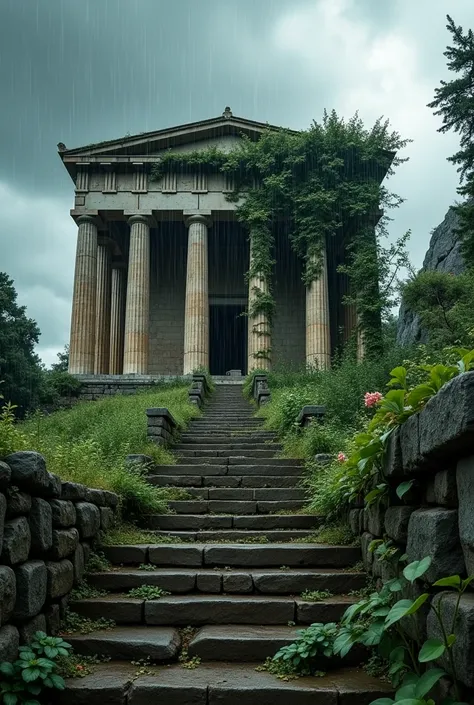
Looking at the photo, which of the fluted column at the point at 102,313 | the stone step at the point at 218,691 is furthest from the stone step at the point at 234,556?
the fluted column at the point at 102,313

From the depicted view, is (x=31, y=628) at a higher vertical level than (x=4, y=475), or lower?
lower

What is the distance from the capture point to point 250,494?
826cm

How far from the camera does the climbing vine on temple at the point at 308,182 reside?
80.8 feet

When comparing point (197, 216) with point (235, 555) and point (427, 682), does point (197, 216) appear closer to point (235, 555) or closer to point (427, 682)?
point (235, 555)

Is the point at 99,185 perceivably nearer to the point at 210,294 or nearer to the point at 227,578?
the point at 210,294

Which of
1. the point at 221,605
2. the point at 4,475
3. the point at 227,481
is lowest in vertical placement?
the point at 221,605

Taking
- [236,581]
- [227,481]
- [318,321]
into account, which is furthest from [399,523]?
[318,321]

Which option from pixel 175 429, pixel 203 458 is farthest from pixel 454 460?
pixel 175 429

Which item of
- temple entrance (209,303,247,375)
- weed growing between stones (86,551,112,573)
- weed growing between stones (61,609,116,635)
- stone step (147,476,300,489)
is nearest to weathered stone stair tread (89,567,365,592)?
weed growing between stones (86,551,112,573)

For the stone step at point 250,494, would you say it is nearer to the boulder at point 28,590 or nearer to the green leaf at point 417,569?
the boulder at point 28,590

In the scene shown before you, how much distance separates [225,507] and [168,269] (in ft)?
75.0

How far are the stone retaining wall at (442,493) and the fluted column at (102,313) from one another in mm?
22095

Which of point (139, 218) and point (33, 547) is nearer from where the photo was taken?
point (33, 547)

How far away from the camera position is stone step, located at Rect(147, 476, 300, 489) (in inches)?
344
